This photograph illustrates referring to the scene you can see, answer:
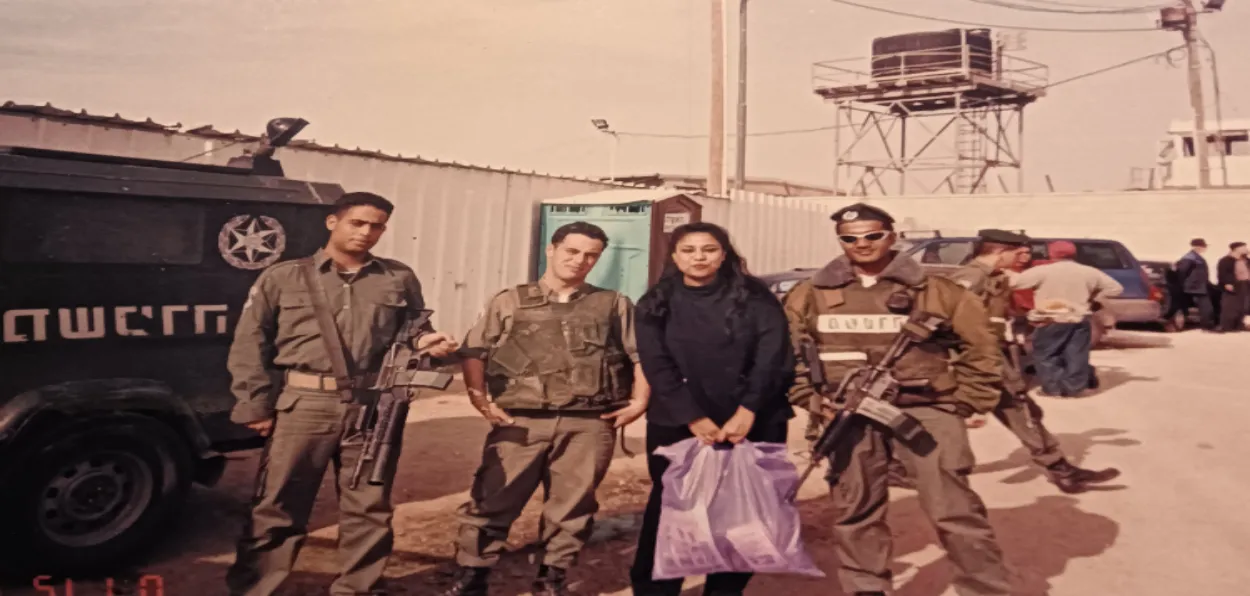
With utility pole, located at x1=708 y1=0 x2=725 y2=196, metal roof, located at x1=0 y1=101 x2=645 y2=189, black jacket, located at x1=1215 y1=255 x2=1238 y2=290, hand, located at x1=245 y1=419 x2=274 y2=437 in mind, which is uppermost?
utility pole, located at x1=708 y1=0 x2=725 y2=196

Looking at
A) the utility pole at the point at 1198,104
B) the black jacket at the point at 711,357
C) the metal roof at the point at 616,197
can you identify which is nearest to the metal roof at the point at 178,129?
the metal roof at the point at 616,197

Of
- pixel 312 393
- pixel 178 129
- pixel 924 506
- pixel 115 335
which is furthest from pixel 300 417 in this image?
pixel 178 129

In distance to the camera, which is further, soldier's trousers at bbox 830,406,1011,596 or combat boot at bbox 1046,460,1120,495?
combat boot at bbox 1046,460,1120,495

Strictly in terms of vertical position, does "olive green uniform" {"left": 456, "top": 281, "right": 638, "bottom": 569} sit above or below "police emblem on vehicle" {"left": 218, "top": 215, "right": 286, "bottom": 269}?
below

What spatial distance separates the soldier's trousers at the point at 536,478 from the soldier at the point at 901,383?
89 centimetres

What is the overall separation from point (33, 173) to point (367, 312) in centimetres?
151

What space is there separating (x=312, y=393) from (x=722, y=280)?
1632mm

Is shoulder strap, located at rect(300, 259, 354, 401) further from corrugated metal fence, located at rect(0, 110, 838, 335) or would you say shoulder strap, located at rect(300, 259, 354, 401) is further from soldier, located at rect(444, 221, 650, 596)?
corrugated metal fence, located at rect(0, 110, 838, 335)

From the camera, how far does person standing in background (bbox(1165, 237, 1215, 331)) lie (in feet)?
50.4

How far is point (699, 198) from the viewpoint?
13.4 metres

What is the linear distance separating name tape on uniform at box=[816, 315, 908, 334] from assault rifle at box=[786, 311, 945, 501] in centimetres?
5

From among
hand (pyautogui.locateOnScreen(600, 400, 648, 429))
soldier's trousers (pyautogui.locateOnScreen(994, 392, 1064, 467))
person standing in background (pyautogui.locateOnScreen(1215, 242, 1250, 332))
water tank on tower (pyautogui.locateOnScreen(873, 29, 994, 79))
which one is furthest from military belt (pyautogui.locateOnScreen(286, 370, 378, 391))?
water tank on tower (pyautogui.locateOnScreen(873, 29, 994, 79))

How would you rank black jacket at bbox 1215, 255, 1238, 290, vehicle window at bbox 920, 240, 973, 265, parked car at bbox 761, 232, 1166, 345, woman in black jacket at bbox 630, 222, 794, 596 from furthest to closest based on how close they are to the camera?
black jacket at bbox 1215, 255, 1238, 290 < parked car at bbox 761, 232, 1166, 345 < vehicle window at bbox 920, 240, 973, 265 < woman in black jacket at bbox 630, 222, 794, 596

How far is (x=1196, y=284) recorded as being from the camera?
15.4m
